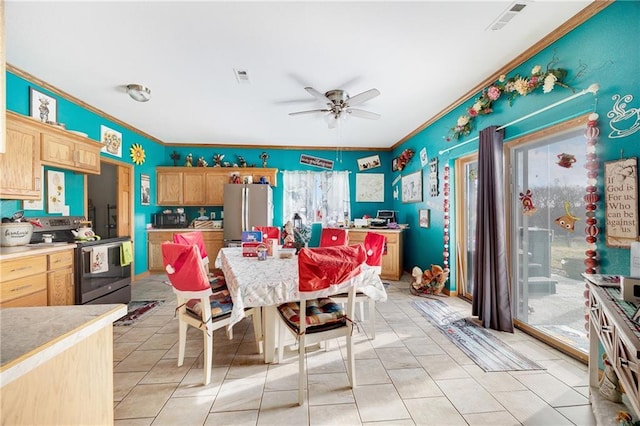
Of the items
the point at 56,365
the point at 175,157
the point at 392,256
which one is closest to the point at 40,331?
the point at 56,365

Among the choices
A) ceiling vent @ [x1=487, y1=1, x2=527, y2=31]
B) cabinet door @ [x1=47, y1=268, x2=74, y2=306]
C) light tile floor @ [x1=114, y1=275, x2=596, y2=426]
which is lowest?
light tile floor @ [x1=114, y1=275, x2=596, y2=426]

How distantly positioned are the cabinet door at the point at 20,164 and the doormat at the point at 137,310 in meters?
1.56

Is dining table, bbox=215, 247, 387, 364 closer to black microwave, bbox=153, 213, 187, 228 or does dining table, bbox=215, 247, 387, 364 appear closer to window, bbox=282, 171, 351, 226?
window, bbox=282, 171, 351, 226

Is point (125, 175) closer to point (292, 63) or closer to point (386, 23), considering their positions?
point (292, 63)

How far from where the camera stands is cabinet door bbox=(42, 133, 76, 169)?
2914 millimetres

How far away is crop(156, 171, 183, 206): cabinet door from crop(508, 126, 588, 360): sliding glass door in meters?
5.61

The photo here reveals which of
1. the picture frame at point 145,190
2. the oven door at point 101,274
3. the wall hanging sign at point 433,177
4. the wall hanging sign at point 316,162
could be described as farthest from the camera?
the wall hanging sign at point 316,162

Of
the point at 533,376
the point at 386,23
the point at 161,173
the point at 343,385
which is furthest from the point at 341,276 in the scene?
the point at 161,173

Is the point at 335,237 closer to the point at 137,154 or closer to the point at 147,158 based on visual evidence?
the point at 137,154

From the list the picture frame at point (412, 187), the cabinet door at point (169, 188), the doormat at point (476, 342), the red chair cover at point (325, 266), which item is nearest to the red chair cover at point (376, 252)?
the red chair cover at point (325, 266)

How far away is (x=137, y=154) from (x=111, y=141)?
676 mm

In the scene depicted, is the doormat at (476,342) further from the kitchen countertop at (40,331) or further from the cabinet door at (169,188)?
the cabinet door at (169,188)

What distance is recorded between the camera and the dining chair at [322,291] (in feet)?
5.85

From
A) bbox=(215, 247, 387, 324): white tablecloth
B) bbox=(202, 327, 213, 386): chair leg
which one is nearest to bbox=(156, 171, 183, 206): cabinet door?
bbox=(215, 247, 387, 324): white tablecloth
